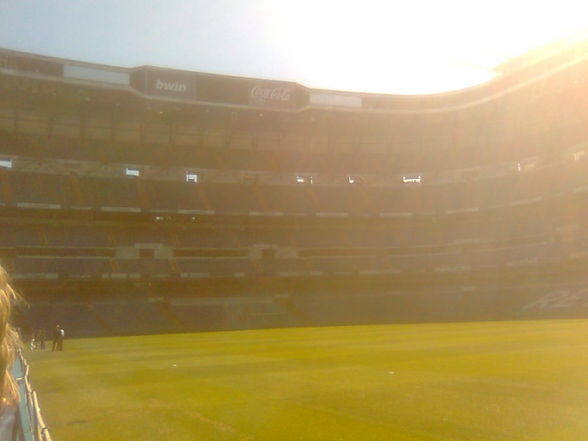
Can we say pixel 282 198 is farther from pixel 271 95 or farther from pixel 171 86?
pixel 171 86

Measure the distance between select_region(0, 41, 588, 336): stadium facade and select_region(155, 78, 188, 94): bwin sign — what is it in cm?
9

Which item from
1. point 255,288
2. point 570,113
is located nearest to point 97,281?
point 255,288

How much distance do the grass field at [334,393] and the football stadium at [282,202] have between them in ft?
35.6

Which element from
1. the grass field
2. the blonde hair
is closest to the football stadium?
the grass field

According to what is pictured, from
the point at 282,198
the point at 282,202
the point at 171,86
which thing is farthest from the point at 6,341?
the point at 282,198

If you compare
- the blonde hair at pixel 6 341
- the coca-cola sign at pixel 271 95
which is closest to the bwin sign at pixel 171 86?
the coca-cola sign at pixel 271 95

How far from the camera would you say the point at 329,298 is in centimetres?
4756

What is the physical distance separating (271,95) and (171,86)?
22.8 ft

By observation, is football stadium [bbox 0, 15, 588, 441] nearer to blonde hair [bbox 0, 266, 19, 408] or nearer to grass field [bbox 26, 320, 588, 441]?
grass field [bbox 26, 320, 588, 441]

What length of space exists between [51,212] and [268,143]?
17122mm

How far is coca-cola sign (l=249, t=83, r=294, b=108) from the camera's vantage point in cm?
4831

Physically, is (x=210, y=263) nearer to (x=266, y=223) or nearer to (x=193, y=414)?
(x=266, y=223)

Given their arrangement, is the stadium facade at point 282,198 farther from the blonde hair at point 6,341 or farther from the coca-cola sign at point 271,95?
the blonde hair at point 6,341

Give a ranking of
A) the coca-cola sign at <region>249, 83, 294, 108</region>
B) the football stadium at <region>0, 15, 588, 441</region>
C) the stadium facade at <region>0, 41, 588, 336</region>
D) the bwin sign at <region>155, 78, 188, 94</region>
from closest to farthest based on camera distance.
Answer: the football stadium at <region>0, 15, 588, 441</region>, the stadium facade at <region>0, 41, 588, 336</region>, the bwin sign at <region>155, 78, 188, 94</region>, the coca-cola sign at <region>249, 83, 294, 108</region>
